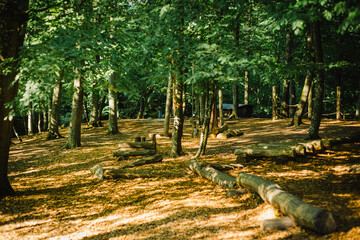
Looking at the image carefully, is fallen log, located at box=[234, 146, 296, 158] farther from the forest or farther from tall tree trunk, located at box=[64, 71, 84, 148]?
tall tree trunk, located at box=[64, 71, 84, 148]

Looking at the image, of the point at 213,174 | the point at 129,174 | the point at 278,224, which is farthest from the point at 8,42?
the point at 278,224

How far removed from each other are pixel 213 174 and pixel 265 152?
2535mm

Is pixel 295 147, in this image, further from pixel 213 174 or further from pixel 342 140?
pixel 213 174

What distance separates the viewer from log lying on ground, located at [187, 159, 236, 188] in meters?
6.46

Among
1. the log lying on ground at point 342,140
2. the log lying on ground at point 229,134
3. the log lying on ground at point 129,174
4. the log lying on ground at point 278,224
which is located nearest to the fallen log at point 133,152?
the log lying on ground at point 129,174

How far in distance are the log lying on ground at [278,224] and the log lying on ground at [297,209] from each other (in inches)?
3.9

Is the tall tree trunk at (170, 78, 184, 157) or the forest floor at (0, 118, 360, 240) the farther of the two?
the tall tree trunk at (170, 78, 184, 157)

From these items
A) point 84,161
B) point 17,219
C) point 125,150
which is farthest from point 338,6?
point 84,161

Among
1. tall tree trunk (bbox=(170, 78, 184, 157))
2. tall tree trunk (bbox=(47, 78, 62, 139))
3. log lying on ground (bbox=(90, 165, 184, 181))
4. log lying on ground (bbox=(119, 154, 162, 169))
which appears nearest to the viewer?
log lying on ground (bbox=(90, 165, 184, 181))

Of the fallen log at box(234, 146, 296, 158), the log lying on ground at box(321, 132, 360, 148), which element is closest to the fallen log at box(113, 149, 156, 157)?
the fallen log at box(234, 146, 296, 158)

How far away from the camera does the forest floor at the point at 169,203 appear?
4.48m

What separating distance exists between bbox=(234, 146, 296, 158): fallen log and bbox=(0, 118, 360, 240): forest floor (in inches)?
12.4

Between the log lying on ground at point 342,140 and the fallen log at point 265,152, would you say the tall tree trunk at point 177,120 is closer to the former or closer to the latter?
the fallen log at point 265,152

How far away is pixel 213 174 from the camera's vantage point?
23.0 feet
